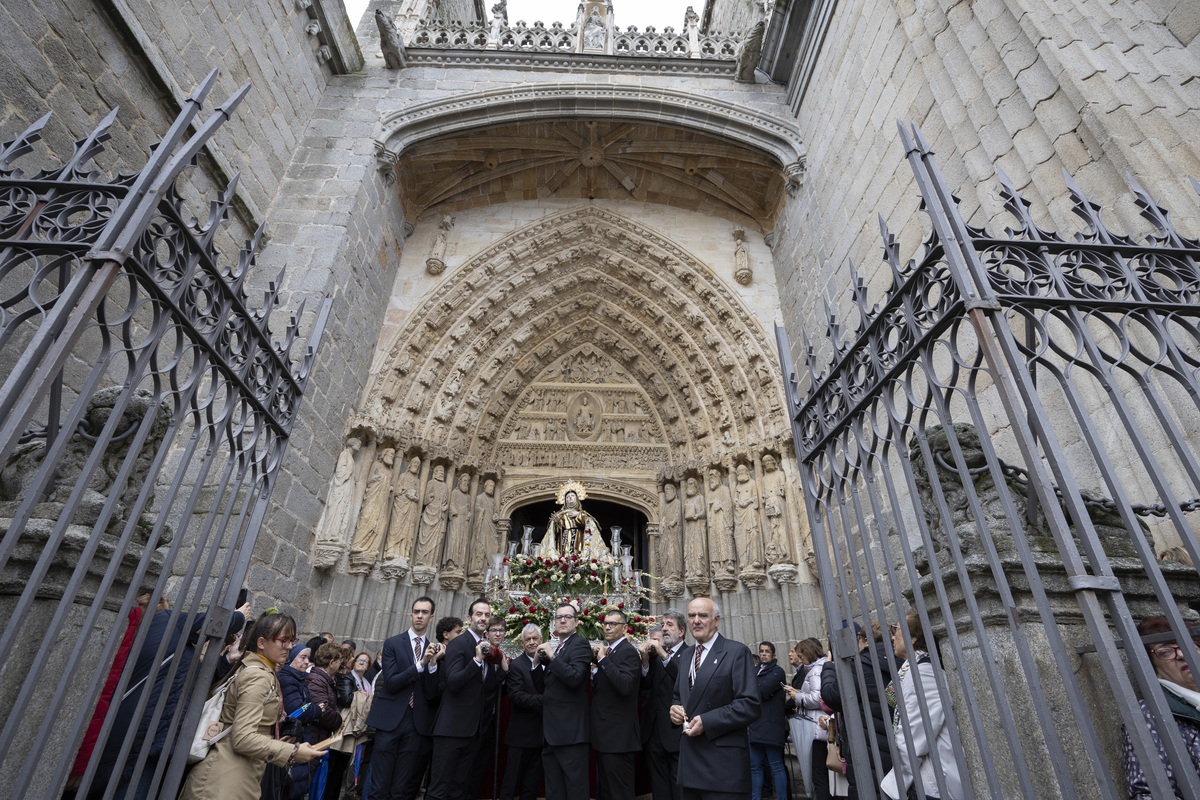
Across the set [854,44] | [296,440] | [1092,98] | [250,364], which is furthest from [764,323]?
[250,364]

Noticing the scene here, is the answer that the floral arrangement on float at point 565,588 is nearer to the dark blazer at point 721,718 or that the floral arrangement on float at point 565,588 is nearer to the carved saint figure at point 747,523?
the carved saint figure at point 747,523

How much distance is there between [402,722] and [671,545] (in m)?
5.25

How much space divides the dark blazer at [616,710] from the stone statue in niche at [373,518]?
4377mm

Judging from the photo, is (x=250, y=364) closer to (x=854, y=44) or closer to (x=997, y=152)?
(x=997, y=152)

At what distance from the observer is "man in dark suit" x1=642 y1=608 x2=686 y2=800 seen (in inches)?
149

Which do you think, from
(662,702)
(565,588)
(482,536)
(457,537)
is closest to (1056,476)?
(662,702)

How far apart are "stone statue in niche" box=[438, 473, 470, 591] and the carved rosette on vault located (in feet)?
0.06

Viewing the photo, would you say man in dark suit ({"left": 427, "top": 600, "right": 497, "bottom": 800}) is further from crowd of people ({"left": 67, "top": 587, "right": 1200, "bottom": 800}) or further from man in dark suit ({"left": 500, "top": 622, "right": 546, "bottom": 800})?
man in dark suit ({"left": 500, "top": 622, "right": 546, "bottom": 800})

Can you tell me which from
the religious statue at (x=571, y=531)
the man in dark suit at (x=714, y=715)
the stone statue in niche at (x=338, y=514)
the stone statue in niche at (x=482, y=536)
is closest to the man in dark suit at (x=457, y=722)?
the man in dark suit at (x=714, y=715)

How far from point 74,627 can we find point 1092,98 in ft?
18.5

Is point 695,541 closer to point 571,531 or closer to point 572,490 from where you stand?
point 571,531

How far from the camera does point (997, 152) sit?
169 inches

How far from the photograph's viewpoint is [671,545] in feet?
27.8

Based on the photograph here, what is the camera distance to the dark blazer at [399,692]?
3.61m
